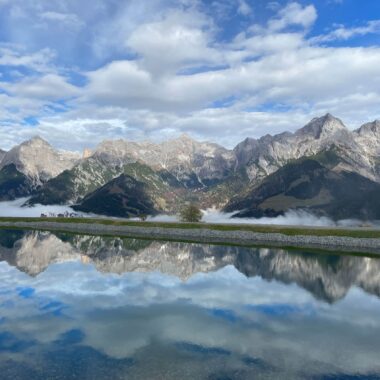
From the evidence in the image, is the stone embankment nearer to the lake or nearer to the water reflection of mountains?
the water reflection of mountains

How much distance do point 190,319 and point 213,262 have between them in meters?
55.8

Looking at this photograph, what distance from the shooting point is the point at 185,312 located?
60.6 meters

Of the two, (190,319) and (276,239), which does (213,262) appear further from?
(276,239)

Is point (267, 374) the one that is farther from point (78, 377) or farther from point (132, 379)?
point (78, 377)

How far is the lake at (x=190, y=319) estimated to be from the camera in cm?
3941

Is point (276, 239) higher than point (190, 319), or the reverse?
point (190, 319)

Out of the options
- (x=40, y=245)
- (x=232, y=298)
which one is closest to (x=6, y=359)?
(x=232, y=298)

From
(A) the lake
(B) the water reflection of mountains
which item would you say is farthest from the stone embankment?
(A) the lake

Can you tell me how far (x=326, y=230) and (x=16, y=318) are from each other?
133m

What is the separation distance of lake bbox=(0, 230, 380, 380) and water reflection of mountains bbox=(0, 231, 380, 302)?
1.70 feet

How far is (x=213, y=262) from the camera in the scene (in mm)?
112062

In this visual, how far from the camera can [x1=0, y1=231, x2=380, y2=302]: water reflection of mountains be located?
280ft

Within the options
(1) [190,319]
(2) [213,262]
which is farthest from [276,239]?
(1) [190,319]

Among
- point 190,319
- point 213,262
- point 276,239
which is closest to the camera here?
point 190,319
